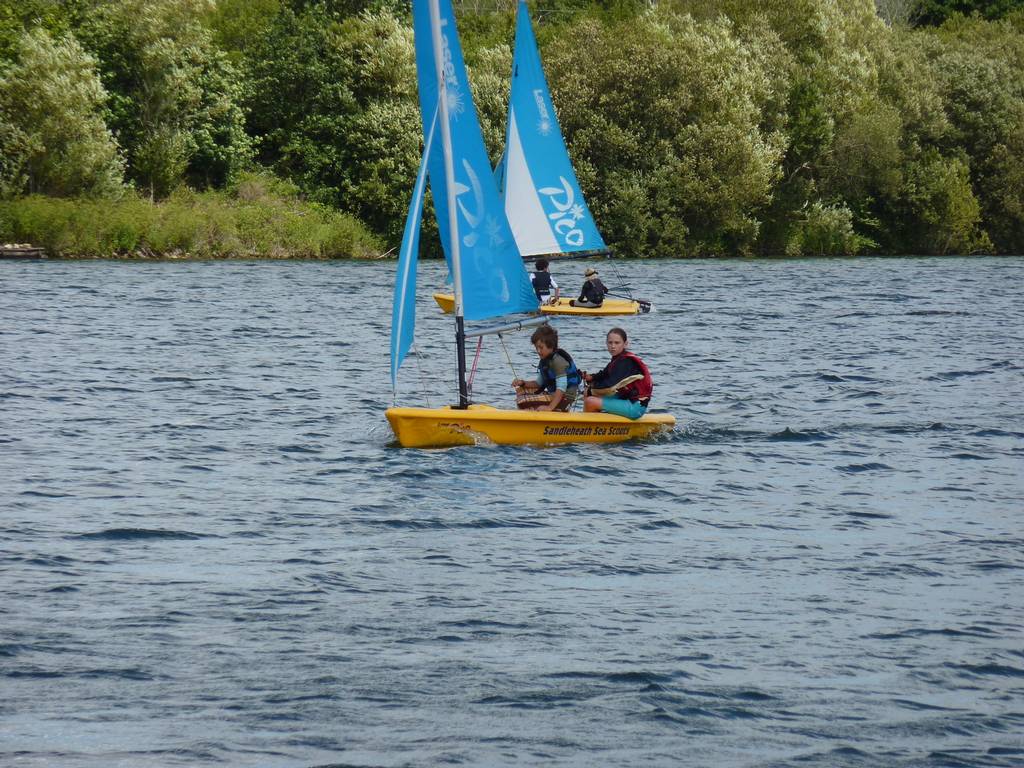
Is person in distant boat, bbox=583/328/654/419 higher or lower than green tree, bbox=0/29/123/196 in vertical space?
lower

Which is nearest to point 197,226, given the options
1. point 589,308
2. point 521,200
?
point 521,200

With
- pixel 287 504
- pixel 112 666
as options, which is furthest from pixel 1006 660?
pixel 287 504

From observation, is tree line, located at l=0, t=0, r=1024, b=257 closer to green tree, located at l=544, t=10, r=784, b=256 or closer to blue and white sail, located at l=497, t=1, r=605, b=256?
green tree, located at l=544, t=10, r=784, b=256

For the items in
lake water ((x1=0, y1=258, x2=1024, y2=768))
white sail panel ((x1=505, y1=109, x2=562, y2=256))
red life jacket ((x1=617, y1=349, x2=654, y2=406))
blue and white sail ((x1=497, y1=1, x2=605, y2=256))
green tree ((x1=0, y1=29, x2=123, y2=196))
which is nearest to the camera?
lake water ((x1=0, y1=258, x2=1024, y2=768))

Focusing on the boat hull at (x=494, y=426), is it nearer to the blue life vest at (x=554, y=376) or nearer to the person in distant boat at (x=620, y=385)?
the person in distant boat at (x=620, y=385)

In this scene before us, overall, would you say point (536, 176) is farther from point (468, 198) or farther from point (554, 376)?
point (554, 376)

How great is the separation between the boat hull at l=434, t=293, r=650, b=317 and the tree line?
2106 centimetres

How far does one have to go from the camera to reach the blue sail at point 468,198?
2020cm

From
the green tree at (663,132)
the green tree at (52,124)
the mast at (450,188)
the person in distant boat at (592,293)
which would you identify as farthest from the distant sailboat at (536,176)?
the green tree at (663,132)

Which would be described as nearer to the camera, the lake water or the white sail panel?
the lake water

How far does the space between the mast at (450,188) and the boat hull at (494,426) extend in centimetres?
36

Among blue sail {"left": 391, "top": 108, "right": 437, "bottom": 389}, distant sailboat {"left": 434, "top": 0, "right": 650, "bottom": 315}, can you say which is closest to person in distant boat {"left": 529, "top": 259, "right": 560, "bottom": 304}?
distant sailboat {"left": 434, "top": 0, "right": 650, "bottom": 315}

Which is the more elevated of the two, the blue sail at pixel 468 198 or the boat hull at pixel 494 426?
the blue sail at pixel 468 198

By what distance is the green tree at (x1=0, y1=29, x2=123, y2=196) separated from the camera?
57344 mm
